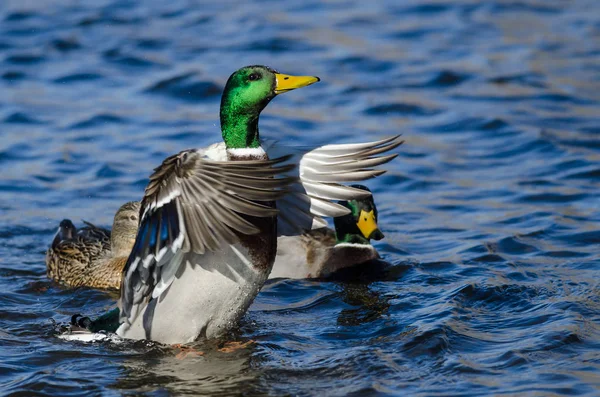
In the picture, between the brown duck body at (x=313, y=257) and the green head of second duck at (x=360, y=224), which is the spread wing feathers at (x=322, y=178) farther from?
the green head of second duck at (x=360, y=224)

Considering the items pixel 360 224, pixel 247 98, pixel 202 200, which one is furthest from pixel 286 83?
pixel 360 224

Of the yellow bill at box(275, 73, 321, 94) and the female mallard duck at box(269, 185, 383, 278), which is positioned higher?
the yellow bill at box(275, 73, 321, 94)

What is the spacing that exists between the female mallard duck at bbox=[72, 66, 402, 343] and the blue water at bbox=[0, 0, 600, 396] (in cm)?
30

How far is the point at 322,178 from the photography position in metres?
7.17

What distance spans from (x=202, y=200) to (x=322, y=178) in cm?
151

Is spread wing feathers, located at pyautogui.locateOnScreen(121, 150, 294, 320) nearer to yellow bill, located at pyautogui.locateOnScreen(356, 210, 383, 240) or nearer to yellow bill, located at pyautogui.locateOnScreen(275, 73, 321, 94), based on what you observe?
yellow bill, located at pyautogui.locateOnScreen(275, 73, 321, 94)

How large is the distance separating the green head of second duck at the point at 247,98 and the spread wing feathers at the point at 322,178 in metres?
0.63

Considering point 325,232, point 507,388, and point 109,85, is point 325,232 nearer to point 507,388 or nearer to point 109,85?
point 507,388

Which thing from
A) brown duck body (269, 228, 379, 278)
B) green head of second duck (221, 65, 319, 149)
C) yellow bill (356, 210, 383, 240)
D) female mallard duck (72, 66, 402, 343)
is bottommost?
brown duck body (269, 228, 379, 278)

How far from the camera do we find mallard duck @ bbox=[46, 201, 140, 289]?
339 inches

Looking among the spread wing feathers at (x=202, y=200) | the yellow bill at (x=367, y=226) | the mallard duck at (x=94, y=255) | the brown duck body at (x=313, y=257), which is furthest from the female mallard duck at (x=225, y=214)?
the mallard duck at (x=94, y=255)

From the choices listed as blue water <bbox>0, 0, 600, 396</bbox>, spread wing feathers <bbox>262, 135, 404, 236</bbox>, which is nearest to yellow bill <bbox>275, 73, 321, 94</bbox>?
spread wing feathers <bbox>262, 135, 404, 236</bbox>

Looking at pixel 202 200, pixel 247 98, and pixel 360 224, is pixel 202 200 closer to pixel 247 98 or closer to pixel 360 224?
pixel 247 98

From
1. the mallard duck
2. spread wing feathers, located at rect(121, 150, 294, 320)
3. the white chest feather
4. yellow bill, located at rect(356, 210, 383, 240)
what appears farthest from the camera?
yellow bill, located at rect(356, 210, 383, 240)
